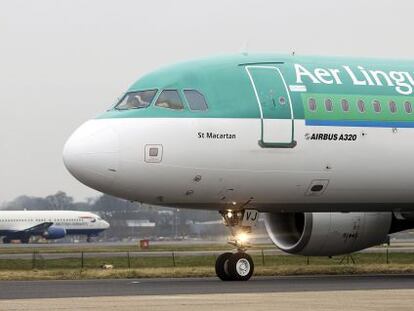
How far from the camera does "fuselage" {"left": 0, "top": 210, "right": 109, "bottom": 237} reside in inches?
4355

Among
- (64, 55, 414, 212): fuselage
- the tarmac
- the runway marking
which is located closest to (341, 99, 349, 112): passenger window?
(64, 55, 414, 212): fuselage

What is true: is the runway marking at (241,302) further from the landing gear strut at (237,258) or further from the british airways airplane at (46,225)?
the british airways airplane at (46,225)

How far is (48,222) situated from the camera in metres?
112

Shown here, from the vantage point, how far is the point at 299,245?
27984 mm

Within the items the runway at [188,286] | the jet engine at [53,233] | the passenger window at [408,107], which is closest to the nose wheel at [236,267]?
the runway at [188,286]

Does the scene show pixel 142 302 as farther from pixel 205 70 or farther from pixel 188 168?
pixel 205 70

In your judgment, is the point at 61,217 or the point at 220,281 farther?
the point at 61,217

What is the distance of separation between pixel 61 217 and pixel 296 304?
99.0 meters

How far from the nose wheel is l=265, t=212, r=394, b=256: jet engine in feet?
9.81

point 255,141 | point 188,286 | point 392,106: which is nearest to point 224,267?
point 188,286

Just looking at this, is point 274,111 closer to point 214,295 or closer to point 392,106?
point 392,106

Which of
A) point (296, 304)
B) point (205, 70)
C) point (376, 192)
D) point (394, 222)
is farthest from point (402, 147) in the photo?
point (296, 304)

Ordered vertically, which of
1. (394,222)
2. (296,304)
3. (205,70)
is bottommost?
(296,304)

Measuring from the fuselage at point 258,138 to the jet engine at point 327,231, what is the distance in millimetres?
1087
